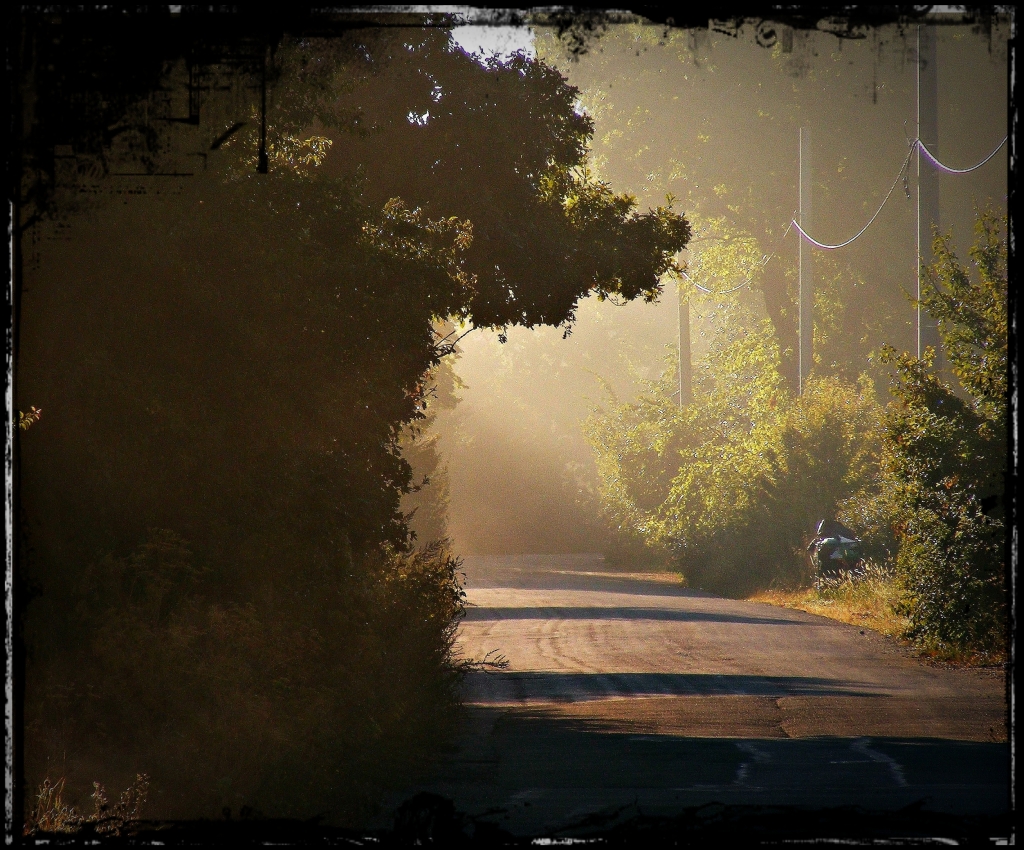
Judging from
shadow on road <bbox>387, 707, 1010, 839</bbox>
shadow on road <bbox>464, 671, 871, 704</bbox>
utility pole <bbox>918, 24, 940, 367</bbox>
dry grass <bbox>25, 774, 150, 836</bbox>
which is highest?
utility pole <bbox>918, 24, 940, 367</bbox>

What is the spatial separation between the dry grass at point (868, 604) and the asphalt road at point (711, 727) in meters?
0.62

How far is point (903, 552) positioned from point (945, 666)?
2.70 m

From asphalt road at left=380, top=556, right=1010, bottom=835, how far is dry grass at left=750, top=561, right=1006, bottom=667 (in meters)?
0.62

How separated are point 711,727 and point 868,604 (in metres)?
15.1

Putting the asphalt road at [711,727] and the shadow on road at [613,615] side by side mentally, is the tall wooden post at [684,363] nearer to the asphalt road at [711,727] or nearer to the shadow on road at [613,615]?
the shadow on road at [613,615]

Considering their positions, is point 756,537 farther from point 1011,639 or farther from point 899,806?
point 1011,639

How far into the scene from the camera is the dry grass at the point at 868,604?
1872 centimetres

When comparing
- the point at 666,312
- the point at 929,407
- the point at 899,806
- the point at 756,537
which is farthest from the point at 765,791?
the point at 666,312

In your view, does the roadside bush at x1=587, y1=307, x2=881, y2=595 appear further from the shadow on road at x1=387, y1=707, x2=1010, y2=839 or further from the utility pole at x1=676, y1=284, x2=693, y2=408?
the shadow on road at x1=387, y1=707, x2=1010, y2=839

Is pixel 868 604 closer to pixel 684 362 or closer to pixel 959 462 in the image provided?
pixel 959 462

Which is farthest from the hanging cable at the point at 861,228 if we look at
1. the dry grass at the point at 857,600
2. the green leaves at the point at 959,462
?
the green leaves at the point at 959,462

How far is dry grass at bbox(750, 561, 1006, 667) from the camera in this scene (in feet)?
61.4

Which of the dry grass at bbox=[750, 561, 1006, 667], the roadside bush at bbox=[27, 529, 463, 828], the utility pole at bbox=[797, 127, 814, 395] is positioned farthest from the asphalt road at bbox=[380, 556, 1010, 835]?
the utility pole at bbox=[797, 127, 814, 395]

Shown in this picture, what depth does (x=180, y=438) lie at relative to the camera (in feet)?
31.9
